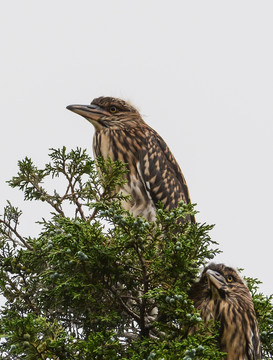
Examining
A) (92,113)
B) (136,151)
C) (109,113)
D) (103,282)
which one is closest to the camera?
(103,282)

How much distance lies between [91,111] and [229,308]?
2.63 meters

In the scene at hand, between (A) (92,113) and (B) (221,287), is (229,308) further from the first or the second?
(A) (92,113)

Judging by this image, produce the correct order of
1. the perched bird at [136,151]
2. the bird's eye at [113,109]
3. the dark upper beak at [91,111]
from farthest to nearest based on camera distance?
the bird's eye at [113,109] → the dark upper beak at [91,111] → the perched bird at [136,151]

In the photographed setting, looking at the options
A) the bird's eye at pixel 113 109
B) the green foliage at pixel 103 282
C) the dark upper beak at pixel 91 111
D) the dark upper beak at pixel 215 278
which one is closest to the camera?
the green foliage at pixel 103 282

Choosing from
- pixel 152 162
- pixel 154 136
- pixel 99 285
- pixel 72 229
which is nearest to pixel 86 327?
pixel 99 285

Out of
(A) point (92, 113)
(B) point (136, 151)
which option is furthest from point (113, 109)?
(B) point (136, 151)

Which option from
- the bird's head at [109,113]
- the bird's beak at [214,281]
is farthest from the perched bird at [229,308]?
the bird's head at [109,113]

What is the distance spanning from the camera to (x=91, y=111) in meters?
5.57

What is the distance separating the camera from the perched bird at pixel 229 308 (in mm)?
3531

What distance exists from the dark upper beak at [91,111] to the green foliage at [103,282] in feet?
6.21

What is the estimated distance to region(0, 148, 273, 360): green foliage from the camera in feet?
8.96

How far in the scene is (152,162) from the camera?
5.44 metres

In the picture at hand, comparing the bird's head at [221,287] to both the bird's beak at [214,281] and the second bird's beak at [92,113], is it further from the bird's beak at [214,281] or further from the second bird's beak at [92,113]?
the second bird's beak at [92,113]

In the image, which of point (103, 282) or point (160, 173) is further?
point (160, 173)
